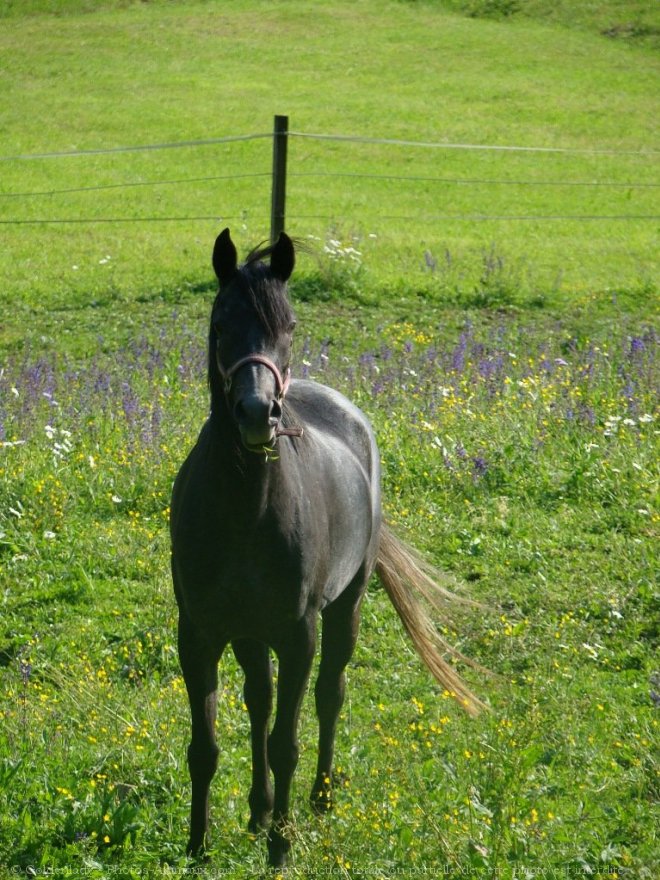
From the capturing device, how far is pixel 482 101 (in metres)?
28.9

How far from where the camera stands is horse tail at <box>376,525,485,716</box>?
16.1ft

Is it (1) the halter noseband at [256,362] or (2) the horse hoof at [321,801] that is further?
(2) the horse hoof at [321,801]

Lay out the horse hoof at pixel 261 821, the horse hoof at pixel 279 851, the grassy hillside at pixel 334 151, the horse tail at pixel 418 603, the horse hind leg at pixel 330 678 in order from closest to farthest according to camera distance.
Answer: the horse hoof at pixel 279 851
the horse hoof at pixel 261 821
the horse hind leg at pixel 330 678
the horse tail at pixel 418 603
the grassy hillside at pixel 334 151

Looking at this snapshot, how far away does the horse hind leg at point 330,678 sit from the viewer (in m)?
4.41

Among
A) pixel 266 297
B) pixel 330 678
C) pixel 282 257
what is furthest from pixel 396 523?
pixel 266 297

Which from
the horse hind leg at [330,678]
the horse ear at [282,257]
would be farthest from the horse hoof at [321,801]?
the horse ear at [282,257]

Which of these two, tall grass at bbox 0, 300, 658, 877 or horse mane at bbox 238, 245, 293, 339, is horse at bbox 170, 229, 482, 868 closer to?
horse mane at bbox 238, 245, 293, 339

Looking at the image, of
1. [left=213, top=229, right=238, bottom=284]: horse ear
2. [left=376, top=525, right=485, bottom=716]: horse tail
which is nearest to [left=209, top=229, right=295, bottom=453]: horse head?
[left=213, top=229, right=238, bottom=284]: horse ear

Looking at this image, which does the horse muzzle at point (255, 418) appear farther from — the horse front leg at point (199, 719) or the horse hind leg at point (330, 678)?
the horse hind leg at point (330, 678)

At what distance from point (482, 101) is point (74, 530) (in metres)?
24.7

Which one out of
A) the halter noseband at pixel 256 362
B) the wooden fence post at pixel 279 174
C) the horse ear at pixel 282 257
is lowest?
the wooden fence post at pixel 279 174

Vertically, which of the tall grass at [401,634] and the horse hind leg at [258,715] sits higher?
the horse hind leg at [258,715]

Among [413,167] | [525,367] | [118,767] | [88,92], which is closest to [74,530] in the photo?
[118,767]

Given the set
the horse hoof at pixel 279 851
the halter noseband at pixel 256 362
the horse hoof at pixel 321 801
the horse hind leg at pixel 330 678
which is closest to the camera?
the halter noseband at pixel 256 362
